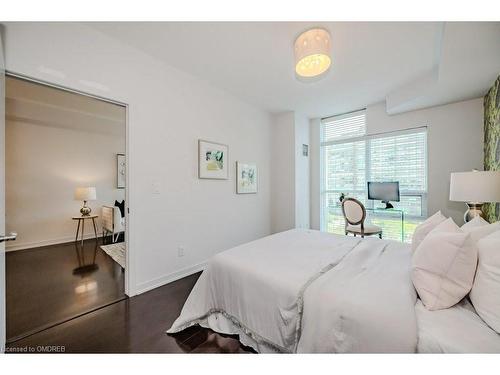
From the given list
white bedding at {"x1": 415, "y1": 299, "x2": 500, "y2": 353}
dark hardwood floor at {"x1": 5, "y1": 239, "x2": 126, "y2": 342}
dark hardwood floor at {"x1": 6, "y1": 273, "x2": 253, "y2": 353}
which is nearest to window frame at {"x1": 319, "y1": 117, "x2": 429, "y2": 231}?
white bedding at {"x1": 415, "y1": 299, "x2": 500, "y2": 353}

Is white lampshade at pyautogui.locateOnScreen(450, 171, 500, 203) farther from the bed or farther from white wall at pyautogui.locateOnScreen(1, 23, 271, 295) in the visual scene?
white wall at pyautogui.locateOnScreen(1, 23, 271, 295)

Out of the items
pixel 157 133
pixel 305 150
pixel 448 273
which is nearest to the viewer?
pixel 448 273

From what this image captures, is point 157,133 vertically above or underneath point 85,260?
above

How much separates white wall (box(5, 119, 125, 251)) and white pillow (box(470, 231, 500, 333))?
5481 millimetres

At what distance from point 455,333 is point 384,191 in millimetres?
3053

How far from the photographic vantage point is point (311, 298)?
3.65ft

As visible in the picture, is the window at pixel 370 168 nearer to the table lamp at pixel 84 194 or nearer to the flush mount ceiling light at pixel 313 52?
the flush mount ceiling light at pixel 313 52

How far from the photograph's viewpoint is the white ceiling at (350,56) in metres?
1.84

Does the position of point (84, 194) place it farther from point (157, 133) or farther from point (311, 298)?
point (311, 298)

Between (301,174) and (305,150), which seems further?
(305,150)

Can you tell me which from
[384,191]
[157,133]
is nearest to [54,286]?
[157,133]

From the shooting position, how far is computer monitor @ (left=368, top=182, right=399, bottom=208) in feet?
11.1

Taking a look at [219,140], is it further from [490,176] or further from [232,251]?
[490,176]
